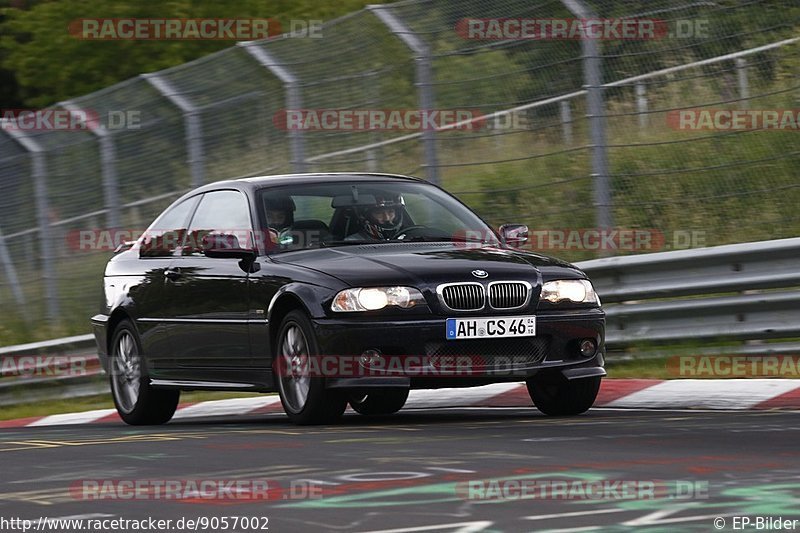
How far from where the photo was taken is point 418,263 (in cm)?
953

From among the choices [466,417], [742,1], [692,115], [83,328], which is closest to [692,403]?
[466,417]

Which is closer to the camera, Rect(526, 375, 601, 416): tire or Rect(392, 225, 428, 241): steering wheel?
Rect(526, 375, 601, 416): tire

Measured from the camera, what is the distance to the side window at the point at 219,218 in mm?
10633

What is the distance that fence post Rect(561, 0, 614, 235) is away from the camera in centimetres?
1252

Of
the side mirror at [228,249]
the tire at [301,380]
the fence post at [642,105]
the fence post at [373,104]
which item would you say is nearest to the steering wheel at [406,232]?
the side mirror at [228,249]

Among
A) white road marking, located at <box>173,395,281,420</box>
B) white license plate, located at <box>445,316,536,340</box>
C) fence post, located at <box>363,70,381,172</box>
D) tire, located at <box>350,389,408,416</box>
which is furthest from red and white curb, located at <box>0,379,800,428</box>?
fence post, located at <box>363,70,381,172</box>

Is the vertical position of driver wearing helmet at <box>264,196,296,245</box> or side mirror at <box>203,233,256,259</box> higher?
driver wearing helmet at <box>264,196,296,245</box>

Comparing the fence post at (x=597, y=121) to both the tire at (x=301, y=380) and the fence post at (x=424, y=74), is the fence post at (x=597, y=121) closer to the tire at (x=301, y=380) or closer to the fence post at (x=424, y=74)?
the fence post at (x=424, y=74)

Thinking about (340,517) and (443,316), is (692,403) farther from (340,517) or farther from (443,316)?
(340,517)

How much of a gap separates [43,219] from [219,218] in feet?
24.9

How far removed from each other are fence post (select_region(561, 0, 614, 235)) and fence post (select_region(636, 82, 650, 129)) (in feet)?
0.93

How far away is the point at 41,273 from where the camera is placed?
18172mm

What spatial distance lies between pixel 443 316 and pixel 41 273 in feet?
31.7

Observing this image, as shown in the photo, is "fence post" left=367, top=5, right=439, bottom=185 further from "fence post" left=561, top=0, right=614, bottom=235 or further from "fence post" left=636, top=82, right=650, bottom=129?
"fence post" left=636, top=82, right=650, bottom=129
